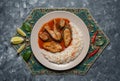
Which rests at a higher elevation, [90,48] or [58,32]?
[58,32]

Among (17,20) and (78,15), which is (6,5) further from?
(78,15)

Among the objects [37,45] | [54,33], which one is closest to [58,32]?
[54,33]

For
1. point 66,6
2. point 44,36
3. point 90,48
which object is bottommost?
point 90,48

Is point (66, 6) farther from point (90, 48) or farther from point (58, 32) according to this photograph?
point (90, 48)

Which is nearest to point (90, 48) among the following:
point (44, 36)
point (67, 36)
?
point (67, 36)

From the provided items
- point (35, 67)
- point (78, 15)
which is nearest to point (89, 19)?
point (78, 15)

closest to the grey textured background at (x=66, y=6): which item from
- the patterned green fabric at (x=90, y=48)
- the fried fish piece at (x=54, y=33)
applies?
the patterned green fabric at (x=90, y=48)

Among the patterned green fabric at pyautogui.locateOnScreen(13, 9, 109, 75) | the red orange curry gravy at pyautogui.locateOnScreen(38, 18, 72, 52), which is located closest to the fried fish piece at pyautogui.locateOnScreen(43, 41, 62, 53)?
the red orange curry gravy at pyautogui.locateOnScreen(38, 18, 72, 52)
